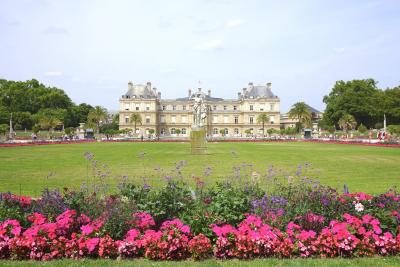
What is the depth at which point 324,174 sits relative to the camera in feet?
50.4

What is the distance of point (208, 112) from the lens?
98.8 meters

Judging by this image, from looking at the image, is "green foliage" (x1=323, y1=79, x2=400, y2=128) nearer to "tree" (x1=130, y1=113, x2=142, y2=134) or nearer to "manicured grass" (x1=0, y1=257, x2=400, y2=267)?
"tree" (x1=130, y1=113, x2=142, y2=134)

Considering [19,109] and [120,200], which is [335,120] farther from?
[120,200]

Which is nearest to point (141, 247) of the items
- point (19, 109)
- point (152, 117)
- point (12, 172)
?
point (12, 172)

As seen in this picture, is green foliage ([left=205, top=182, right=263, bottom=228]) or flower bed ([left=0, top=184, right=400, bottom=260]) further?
green foliage ([left=205, top=182, right=263, bottom=228])

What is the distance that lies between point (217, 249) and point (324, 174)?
10.3m

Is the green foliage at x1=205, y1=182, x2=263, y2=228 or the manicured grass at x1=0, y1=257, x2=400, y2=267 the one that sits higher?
the green foliage at x1=205, y1=182, x2=263, y2=228

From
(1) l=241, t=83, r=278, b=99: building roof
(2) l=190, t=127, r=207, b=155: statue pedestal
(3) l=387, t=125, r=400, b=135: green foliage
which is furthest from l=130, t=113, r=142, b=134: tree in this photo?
(2) l=190, t=127, r=207, b=155: statue pedestal

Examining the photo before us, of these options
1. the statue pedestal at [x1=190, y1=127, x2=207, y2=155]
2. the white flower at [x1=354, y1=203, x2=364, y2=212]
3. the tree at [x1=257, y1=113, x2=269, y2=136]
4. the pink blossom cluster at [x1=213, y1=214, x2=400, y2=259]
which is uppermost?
the tree at [x1=257, y1=113, x2=269, y2=136]

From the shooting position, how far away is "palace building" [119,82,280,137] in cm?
9981

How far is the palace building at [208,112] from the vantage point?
9981 cm

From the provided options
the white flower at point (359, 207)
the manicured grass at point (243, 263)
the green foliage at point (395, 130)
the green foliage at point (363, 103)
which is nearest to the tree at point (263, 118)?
the green foliage at point (363, 103)

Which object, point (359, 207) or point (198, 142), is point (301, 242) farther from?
point (198, 142)

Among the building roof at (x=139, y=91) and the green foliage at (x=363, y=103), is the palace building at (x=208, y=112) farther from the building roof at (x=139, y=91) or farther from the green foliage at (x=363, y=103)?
the green foliage at (x=363, y=103)
